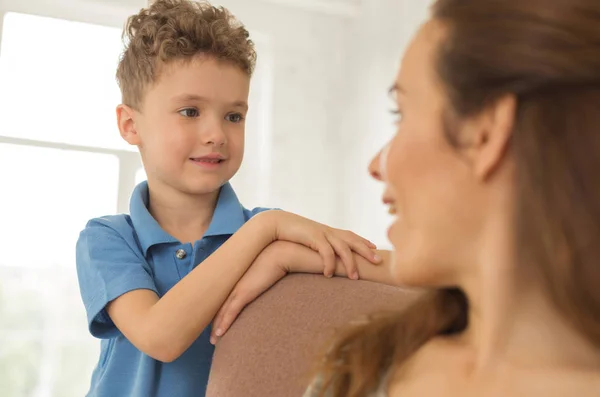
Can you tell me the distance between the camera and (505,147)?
59 centimetres

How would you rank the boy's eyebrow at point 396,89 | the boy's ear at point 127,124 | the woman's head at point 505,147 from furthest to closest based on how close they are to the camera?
the boy's ear at point 127,124 → the boy's eyebrow at point 396,89 → the woman's head at point 505,147

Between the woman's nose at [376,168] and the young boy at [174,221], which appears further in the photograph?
the young boy at [174,221]

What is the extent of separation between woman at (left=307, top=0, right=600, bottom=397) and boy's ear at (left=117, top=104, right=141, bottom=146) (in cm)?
89

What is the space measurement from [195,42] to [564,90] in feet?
3.10

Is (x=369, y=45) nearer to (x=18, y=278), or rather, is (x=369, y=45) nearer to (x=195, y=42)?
(x=18, y=278)

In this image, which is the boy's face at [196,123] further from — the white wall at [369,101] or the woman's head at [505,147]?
the white wall at [369,101]

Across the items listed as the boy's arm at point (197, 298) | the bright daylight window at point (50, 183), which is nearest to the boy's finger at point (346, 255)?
the boy's arm at point (197, 298)

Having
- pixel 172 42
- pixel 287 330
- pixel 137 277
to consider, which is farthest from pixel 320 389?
pixel 172 42

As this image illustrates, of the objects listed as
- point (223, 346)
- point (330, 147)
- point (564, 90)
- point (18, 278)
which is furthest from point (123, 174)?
point (564, 90)

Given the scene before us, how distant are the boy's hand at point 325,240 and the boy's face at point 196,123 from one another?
342 millimetres

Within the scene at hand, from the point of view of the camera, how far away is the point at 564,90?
56 centimetres

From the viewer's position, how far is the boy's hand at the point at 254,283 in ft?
3.36

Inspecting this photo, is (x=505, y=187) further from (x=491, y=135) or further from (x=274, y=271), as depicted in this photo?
(x=274, y=271)

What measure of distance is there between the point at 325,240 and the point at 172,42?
1.93 ft
